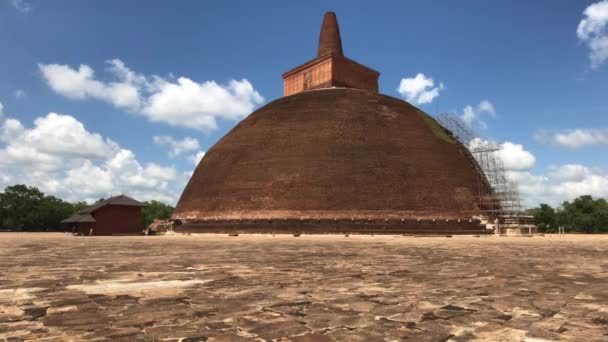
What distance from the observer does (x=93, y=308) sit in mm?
3596

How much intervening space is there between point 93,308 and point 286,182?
20.6 metres

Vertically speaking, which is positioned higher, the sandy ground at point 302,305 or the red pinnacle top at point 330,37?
the red pinnacle top at point 330,37

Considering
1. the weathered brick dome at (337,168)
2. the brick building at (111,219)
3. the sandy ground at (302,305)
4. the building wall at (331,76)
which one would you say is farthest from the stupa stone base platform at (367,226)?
the sandy ground at (302,305)

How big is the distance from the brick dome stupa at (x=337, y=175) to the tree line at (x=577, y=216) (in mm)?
23207

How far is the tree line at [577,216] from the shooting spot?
44.9m

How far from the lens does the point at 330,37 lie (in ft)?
114

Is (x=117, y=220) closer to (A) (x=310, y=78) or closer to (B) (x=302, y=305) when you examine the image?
(A) (x=310, y=78)

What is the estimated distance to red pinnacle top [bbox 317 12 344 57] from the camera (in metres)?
34.3

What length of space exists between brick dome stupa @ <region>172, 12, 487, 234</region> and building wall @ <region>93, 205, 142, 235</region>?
23.7 feet

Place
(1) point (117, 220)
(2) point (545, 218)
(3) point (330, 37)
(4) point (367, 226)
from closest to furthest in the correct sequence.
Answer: (4) point (367, 226)
(1) point (117, 220)
(3) point (330, 37)
(2) point (545, 218)

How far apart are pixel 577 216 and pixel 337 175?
131ft

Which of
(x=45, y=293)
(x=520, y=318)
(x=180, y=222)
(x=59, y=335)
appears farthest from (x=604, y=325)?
(x=180, y=222)

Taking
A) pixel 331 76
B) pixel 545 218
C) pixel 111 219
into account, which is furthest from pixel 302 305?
pixel 545 218

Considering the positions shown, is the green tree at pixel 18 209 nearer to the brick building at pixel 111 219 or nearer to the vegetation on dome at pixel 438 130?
the brick building at pixel 111 219
